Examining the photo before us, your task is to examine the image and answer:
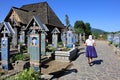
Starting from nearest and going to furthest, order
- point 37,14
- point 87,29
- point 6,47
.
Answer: point 6,47, point 37,14, point 87,29

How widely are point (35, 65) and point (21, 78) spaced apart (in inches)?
103

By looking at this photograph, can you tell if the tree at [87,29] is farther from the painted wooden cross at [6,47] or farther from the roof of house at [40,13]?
the painted wooden cross at [6,47]

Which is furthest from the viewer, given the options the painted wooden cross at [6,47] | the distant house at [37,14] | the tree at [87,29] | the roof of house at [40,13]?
the tree at [87,29]

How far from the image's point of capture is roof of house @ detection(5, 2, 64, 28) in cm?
2981

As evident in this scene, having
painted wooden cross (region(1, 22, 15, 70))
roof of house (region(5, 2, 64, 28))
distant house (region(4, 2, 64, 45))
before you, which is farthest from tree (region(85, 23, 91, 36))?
painted wooden cross (region(1, 22, 15, 70))

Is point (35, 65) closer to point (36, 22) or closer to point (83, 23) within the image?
point (36, 22)

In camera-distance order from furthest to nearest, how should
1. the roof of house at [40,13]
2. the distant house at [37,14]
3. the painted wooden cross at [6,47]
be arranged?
the roof of house at [40,13] < the distant house at [37,14] < the painted wooden cross at [6,47]

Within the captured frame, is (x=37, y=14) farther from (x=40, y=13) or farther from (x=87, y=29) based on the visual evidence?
(x=87, y=29)

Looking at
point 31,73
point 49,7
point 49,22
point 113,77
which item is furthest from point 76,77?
point 49,7

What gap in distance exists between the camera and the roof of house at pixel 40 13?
29.8 meters

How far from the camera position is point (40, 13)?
3272cm

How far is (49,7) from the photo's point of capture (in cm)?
3444

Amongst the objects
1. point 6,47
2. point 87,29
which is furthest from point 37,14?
point 87,29

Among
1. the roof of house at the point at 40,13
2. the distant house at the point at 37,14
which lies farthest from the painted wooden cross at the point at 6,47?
the roof of house at the point at 40,13
